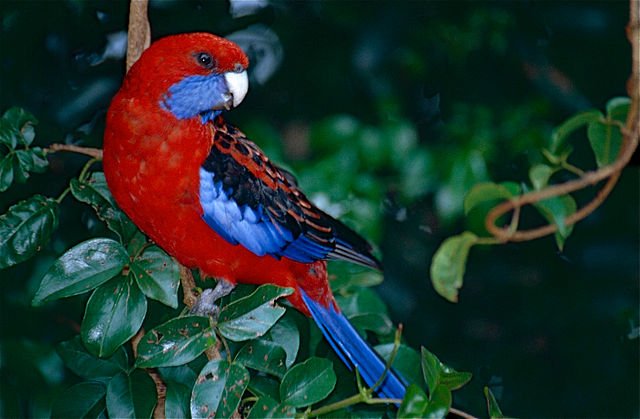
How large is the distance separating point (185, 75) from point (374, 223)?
0.75 meters

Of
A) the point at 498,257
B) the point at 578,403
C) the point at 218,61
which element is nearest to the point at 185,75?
the point at 218,61

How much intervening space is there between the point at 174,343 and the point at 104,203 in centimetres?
38

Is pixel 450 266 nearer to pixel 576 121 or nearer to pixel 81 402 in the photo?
pixel 576 121

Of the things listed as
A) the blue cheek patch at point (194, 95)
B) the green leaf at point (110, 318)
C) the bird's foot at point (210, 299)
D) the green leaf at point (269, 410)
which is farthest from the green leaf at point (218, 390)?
the blue cheek patch at point (194, 95)

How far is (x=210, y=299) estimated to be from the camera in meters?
1.68

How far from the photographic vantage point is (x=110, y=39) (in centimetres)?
214

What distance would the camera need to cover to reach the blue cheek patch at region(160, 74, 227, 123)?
160 cm

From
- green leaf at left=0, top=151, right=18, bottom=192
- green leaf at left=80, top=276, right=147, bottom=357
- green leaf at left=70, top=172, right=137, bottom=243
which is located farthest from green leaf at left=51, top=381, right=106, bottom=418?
green leaf at left=0, top=151, right=18, bottom=192

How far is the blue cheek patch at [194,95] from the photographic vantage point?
1600 mm

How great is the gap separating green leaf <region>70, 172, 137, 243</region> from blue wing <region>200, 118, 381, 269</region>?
147 millimetres

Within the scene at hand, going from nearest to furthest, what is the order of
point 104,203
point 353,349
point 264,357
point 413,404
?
point 413,404, point 264,357, point 104,203, point 353,349

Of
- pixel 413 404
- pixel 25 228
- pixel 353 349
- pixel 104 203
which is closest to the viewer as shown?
pixel 413 404

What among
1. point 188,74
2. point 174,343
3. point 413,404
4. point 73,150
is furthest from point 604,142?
point 73,150

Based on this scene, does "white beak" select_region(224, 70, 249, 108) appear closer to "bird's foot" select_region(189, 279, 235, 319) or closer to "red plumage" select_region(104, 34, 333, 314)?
"red plumage" select_region(104, 34, 333, 314)
